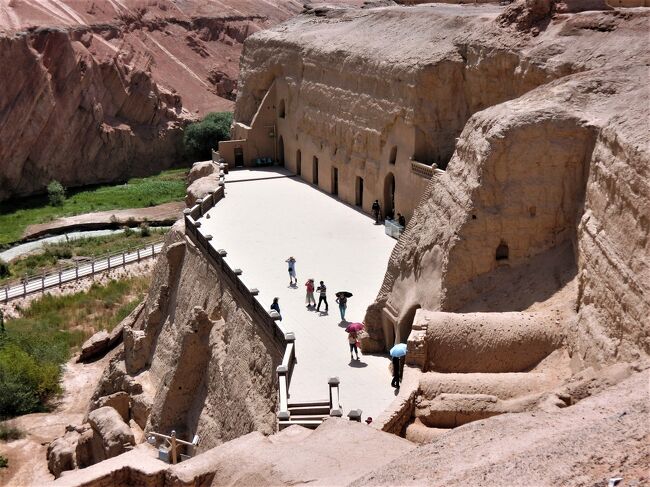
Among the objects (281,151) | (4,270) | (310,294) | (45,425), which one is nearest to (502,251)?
(310,294)

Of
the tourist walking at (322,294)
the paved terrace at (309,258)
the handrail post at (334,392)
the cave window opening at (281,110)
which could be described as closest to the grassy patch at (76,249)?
the paved terrace at (309,258)

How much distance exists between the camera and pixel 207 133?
57219 millimetres

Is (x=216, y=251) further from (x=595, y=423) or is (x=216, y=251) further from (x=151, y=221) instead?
(x=151, y=221)

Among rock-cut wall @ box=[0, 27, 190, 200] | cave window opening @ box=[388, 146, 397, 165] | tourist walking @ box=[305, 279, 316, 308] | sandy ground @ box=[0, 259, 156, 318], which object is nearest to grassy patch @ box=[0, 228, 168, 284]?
sandy ground @ box=[0, 259, 156, 318]

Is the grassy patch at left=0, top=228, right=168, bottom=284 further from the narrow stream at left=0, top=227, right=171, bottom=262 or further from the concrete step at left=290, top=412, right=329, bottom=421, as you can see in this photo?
the concrete step at left=290, top=412, right=329, bottom=421

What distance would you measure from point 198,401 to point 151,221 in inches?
961

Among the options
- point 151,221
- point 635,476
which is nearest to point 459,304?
point 635,476

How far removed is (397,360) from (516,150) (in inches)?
194

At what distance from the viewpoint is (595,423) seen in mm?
10234

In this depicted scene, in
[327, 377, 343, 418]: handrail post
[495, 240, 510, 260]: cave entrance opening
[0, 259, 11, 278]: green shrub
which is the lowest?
[0, 259, 11, 278]: green shrub

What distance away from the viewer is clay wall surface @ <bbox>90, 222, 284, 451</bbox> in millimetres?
22266

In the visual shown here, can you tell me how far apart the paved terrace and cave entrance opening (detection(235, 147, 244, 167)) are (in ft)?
5.47

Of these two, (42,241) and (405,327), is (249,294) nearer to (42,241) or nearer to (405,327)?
(405,327)

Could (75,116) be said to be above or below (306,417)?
above
